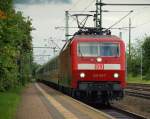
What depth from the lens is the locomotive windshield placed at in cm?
2789

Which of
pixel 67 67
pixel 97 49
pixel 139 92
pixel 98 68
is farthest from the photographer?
pixel 139 92

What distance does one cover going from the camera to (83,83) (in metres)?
27.5

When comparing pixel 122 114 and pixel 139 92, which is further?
pixel 139 92

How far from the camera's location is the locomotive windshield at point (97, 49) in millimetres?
27891

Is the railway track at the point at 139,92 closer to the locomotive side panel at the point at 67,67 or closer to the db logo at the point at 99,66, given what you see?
the locomotive side panel at the point at 67,67

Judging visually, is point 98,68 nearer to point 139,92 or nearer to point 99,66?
point 99,66

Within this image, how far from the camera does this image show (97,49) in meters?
28.1

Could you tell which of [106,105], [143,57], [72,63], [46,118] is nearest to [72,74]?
[72,63]

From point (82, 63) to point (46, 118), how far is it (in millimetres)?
8988

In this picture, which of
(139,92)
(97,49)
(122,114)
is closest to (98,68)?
(97,49)

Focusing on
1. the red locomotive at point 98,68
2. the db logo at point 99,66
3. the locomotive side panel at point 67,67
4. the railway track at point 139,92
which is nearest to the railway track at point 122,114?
the red locomotive at point 98,68

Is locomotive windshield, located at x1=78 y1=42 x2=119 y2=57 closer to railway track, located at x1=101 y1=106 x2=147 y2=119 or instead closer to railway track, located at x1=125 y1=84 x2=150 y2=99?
railway track, located at x1=101 y1=106 x2=147 y2=119

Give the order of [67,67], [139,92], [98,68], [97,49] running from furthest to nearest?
[139,92] → [67,67] → [97,49] → [98,68]

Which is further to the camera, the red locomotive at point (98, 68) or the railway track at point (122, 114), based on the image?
the red locomotive at point (98, 68)
